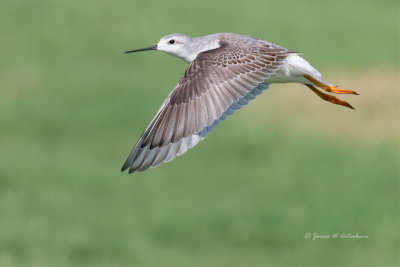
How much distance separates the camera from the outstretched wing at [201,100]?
8117 millimetres

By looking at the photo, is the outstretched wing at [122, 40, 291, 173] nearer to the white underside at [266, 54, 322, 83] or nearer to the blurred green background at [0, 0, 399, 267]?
the white underside at [266, 54, 322, 83]

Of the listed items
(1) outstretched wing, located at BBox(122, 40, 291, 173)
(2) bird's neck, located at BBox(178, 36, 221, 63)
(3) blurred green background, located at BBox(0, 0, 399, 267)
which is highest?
(2) bird's neck, located at BBox(178, 36, 221, 63)

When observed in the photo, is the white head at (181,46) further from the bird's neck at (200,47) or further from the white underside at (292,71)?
the white underside at (292,71)

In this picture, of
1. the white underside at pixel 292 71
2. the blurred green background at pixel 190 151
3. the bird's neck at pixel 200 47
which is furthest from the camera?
the blurred green background at pixel 190 151

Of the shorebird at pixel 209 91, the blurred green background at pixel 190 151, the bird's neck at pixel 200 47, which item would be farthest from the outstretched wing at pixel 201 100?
the blurred green background at pixel 190 151

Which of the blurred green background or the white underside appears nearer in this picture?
the white underside

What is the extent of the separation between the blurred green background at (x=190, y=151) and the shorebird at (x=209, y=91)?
9.59 meters

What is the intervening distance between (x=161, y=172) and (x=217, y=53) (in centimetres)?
1430

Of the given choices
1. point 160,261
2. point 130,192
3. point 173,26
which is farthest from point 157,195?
point 173,26

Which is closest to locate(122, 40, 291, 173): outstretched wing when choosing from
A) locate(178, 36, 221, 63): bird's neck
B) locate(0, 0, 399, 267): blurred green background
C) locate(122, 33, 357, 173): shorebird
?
locate(122, 33, 357, 173): shorebird

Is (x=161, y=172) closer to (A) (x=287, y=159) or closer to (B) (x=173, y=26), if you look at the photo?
(A) (x=287, y=159)

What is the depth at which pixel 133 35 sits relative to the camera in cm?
3266

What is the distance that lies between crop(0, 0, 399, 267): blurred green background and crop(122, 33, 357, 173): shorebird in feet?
31.5

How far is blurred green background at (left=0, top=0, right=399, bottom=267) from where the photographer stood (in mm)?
19375
